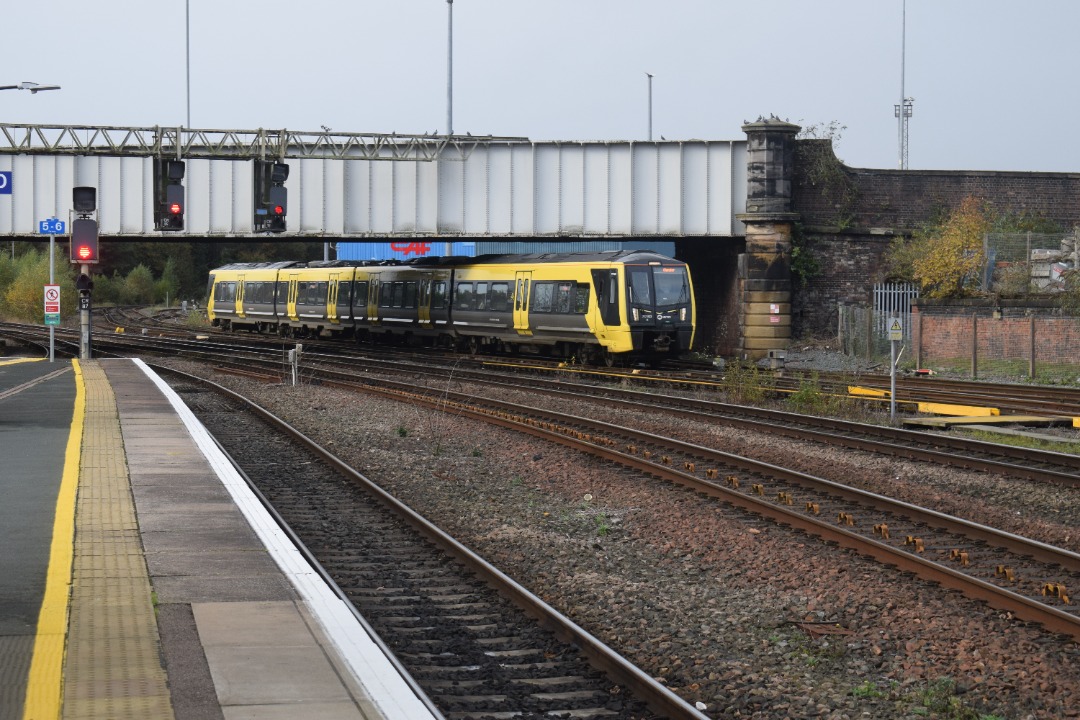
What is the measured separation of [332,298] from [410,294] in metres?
7.16

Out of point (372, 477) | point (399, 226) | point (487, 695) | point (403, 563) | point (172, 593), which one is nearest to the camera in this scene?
point (487, 695)

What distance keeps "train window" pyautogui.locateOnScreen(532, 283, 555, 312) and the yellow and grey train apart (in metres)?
0.03

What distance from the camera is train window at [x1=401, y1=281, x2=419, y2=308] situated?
142 feet

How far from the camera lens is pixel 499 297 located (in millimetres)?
37531

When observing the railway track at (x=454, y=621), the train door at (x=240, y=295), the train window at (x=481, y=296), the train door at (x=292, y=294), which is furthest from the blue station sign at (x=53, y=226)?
the railway track at (x=454, y=621)

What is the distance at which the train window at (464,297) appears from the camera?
129 ft

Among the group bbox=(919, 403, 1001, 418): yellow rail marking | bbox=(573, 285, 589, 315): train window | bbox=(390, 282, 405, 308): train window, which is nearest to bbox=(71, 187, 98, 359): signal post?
bbox=(390, 282, 405, 308): train window

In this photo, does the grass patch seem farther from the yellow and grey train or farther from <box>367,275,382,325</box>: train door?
<box>367,275,382,325</box>: train door

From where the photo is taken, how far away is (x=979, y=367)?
112 feet

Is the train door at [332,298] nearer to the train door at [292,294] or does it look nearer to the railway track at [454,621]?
the train door at [292,294]

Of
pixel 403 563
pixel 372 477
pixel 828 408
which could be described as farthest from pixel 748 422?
pixel 403 563

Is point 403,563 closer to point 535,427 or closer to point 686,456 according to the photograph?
point 686,456

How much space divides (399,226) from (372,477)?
88.6 feet

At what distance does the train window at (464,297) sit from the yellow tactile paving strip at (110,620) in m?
26.2
